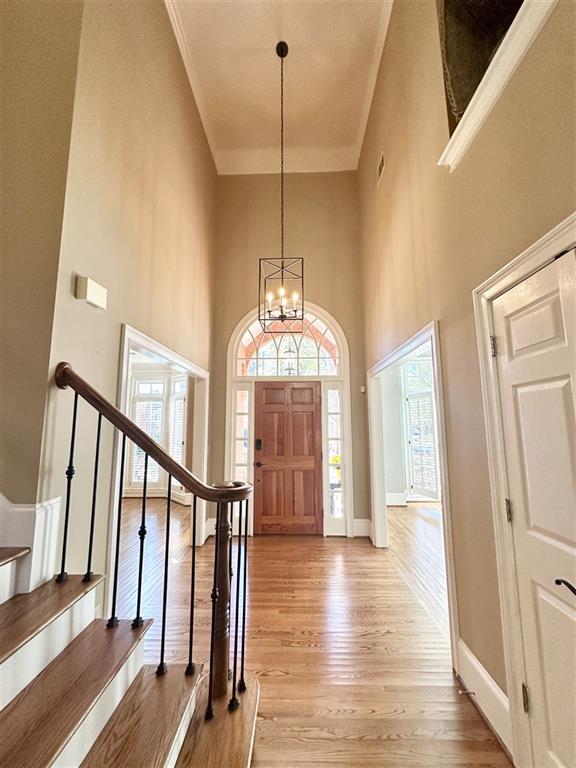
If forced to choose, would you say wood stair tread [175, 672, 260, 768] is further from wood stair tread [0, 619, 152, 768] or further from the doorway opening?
the doorway opening

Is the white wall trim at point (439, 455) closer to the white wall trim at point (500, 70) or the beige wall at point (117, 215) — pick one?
the white wall trim at point (500, 70)

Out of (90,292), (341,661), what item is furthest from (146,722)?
(90,292)

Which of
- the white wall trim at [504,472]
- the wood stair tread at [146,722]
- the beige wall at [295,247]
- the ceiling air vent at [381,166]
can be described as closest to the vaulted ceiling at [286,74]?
the beige wall at [295,247]

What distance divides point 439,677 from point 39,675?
215 centimetres

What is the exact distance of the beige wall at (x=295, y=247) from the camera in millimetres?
4945

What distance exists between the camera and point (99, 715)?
119 cm

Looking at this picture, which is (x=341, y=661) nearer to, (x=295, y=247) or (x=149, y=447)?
(x=149, y=447)

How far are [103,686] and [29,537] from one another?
2.42 feet

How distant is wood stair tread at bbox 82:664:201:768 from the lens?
1.10 meters

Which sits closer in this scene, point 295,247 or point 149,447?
point 149,447

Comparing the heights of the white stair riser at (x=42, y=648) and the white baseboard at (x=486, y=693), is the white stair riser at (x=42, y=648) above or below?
above

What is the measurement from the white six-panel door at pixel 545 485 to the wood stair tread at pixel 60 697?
5.71ft

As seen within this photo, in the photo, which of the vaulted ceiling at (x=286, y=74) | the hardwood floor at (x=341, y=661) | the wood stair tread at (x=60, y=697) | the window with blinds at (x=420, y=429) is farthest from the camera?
the window with blinds at (x=420, y=429)

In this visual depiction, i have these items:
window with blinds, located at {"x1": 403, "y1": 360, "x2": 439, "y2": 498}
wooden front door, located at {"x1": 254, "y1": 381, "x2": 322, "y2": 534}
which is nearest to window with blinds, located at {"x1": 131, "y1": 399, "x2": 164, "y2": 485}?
wooden front door, located at {"x1": 254, "y1": 381, "x2": 322, "y2": 534}
